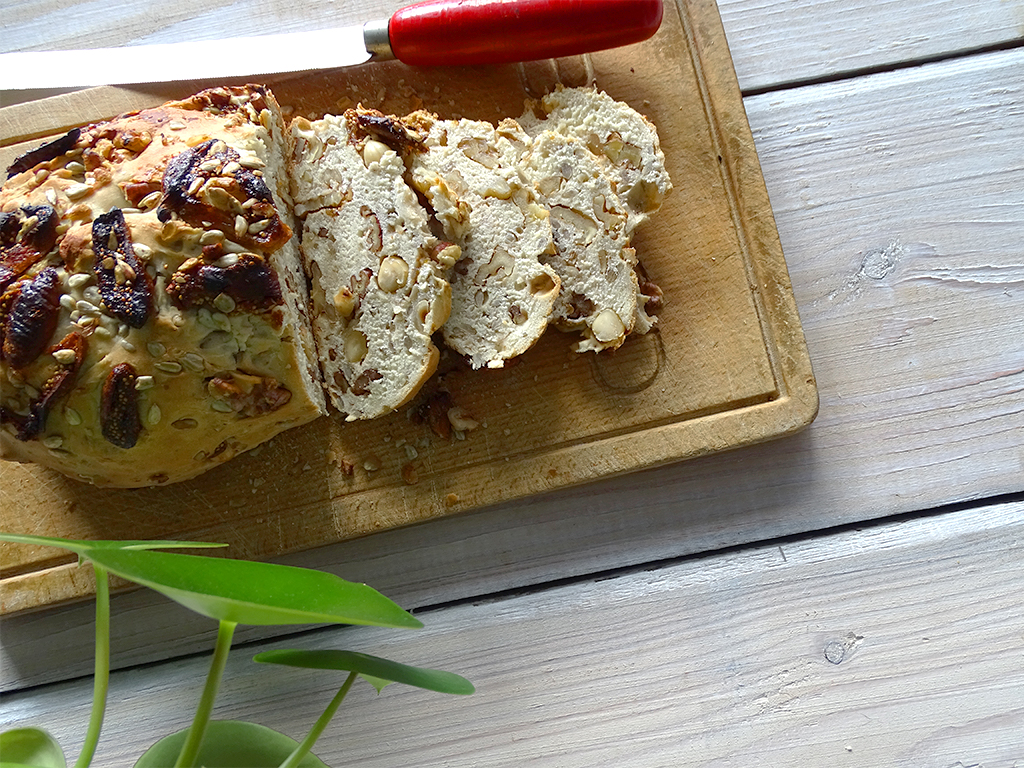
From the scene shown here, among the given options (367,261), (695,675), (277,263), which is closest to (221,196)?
(277,263)

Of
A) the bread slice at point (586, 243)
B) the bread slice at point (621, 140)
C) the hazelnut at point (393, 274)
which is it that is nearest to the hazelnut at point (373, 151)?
the hazelnut at point (393, 274)

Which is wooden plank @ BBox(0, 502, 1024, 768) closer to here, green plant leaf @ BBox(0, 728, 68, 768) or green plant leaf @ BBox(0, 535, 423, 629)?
green plant leaf @ BBox(0, 728, 68, 768)

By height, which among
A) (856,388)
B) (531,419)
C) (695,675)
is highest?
(531,419)

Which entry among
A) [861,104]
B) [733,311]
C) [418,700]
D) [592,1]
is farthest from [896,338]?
[418,700]

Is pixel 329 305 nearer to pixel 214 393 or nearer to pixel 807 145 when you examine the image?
pixel 214 393

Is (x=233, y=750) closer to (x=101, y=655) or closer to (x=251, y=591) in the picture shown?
(x=101, y=655)

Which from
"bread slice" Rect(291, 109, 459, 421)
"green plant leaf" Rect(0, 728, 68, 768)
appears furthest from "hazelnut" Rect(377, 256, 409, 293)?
"green plant leaf" Rect(0, 728, 68, 768)

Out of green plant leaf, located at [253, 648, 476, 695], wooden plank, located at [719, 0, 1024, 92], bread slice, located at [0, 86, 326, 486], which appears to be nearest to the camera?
green plant leaf, located at [253, 648, 476, 695]
